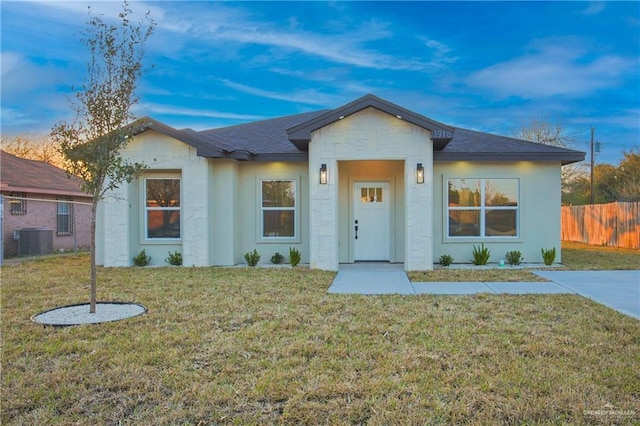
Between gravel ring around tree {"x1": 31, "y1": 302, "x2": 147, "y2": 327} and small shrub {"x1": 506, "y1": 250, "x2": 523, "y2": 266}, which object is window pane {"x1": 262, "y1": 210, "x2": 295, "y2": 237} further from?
small shrub {"x1": 506, "y1": 250, "x2": 523, "y2": 266}

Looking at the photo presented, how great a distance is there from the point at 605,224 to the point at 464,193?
11.1 meters

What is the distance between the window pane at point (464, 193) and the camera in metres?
12.2

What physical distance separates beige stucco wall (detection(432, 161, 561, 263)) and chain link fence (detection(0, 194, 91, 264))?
1207 cm

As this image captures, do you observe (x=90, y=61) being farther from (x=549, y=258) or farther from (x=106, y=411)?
(x=549, y=258)

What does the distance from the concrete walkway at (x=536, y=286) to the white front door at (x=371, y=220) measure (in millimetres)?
2294

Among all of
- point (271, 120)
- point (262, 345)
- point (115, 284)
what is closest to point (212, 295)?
point (115, 284)

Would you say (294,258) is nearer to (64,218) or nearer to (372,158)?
(372,158)

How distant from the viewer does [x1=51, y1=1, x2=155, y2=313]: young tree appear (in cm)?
631

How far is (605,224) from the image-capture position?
19312mm

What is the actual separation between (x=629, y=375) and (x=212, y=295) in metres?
6.01

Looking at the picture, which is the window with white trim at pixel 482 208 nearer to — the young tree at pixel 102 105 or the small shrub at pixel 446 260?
the small shrub at pixel 446 260

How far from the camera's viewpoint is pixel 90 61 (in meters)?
6.42

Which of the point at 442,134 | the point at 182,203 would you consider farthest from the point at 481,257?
the point at 182,203

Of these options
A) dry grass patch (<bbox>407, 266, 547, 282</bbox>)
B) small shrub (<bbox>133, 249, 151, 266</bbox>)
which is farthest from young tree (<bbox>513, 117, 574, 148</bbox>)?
small shrub (<bbox>133, 249, 151, 266</bbox>)
